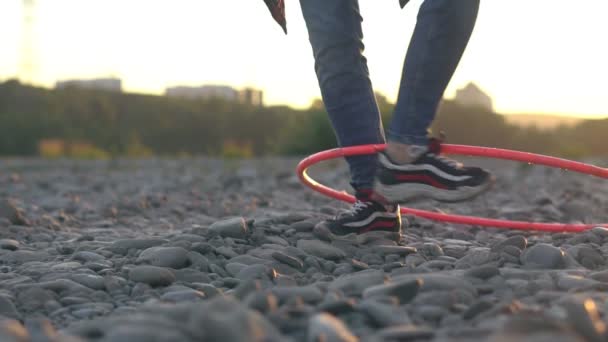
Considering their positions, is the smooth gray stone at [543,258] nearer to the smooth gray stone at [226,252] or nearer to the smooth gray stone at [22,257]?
the smooth gray stone at [226,252]

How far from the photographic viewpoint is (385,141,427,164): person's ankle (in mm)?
2877

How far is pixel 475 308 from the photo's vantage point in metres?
1.96

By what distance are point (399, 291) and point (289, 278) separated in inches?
27.4

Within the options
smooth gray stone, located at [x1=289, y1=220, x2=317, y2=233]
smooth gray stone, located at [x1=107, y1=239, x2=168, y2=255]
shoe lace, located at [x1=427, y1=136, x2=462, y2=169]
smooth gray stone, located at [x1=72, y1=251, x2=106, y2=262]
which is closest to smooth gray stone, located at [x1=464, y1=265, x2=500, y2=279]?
shoe lace, located at [x1=427, y1=136, x2=462, y2=169]

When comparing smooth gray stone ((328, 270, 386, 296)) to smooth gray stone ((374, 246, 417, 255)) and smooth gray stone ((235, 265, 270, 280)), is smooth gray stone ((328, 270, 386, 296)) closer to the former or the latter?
smooth gray stone ((235, 265, 270, 280))

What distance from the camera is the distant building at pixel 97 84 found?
2397 centimetres

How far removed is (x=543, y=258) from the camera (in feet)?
9.16

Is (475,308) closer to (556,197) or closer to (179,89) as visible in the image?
(556,197)

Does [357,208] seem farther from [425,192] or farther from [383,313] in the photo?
[383,313]

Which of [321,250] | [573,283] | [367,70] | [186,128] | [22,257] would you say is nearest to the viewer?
[573,283]

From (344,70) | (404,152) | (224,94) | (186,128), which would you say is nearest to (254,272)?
(404,152)

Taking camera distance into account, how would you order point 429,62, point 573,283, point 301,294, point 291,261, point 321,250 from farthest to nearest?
point 321,250
point 291,261
point 429,62
point 573,283
point 301,294

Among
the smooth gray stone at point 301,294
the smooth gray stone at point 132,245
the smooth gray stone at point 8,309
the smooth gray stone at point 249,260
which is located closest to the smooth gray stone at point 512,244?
the smooth gray stone at point 249,260

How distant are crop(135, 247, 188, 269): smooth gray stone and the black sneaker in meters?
0.85
